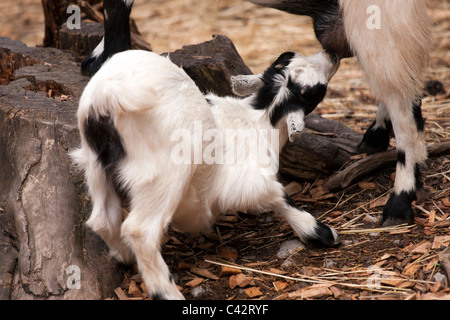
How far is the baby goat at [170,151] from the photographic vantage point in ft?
8.11

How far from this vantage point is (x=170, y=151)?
8.22 feet

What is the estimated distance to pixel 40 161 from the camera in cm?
300

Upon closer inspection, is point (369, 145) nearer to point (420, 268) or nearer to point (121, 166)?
point (420, 268)

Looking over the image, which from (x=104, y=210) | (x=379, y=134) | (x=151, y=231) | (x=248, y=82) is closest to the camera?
(x=151, y=231)

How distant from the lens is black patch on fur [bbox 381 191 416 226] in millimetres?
3221

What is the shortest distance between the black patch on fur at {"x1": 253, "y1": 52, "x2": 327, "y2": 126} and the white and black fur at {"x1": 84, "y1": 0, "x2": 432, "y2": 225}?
0.30m

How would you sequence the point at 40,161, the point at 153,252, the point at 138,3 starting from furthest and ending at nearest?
1. the point at 138,3
2. the point at 40,161
3. the point at 153,252

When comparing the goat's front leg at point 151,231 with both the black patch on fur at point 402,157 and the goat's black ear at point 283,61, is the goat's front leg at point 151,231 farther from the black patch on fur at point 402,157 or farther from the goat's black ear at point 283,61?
the black patch on fur at point 402,157

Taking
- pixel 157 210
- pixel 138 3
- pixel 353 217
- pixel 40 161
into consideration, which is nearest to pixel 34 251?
pixel 40 161

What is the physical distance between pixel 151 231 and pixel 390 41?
1.53 m

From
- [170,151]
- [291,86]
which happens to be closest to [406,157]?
[291,86]

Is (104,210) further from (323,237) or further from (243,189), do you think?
(323,237)

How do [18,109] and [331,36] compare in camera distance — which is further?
[331,36]

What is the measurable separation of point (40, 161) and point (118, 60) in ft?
2.44
